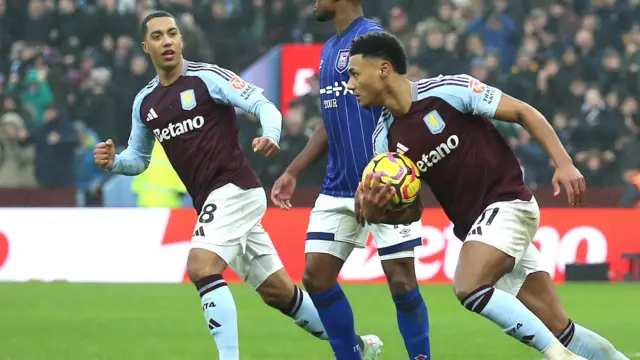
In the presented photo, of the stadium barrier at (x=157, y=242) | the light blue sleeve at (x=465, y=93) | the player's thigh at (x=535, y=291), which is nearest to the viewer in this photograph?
the light blue sleeve at (x=465, y=93)

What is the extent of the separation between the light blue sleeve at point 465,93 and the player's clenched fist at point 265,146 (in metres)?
0.94

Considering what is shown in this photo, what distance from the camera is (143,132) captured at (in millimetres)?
8375

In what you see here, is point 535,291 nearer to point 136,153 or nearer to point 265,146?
point 265,146

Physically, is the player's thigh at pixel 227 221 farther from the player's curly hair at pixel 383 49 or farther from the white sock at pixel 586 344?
the white sock at pixel 586 344

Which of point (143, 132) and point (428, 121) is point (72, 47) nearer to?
point (143, 132)

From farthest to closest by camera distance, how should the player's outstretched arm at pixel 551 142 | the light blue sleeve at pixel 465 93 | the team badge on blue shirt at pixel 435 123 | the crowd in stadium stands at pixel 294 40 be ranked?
the crowd in stadium stands at pixel 294 40 → the team badge on blue shirt at pixel 435 123 → the light blue sleeve at pixel 465 93 → the player's outstretched arm at pixel 551 142

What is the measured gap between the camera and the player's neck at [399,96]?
6.98 meters

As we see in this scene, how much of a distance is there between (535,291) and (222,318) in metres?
1.80

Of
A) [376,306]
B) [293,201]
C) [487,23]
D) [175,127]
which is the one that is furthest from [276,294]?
[487,23]

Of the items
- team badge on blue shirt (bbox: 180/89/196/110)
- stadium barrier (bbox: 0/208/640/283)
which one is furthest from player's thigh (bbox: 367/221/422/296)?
stadium barrier (bbox: 0/208/640/283)

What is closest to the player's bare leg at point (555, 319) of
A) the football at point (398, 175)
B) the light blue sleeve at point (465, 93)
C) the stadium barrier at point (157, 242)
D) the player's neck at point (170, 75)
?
the football at point (398, 175)

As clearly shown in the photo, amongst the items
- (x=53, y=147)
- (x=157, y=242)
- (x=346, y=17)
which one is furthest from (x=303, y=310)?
(x=53, y=147)

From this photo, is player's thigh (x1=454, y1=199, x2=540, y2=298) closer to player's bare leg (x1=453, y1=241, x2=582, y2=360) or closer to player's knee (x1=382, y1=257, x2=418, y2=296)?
player's bare leg (x1=453, y1=241, x2=582, y2=360)

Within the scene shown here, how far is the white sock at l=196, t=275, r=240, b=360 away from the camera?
7391mm
